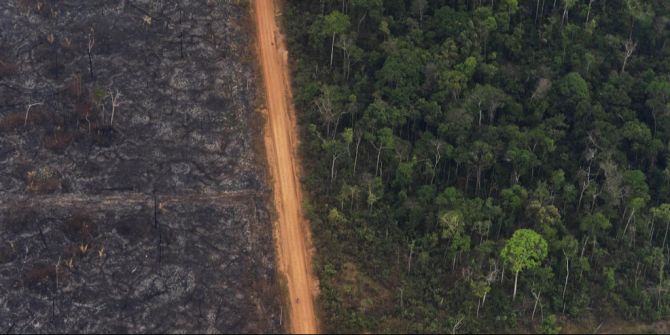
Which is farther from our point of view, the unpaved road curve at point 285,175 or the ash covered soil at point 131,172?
the unpaved road curve at point 285,175

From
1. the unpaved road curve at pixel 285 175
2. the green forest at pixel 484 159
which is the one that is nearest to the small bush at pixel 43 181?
the unpaved road curve at pixel 285 175

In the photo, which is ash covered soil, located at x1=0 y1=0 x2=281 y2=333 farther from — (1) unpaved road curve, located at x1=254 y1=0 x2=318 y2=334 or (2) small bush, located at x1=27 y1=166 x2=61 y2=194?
(1) unpaved road curve, located at x1=254 y1=0 x2=318 y2=334

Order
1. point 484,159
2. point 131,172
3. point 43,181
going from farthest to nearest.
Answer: point 131,172
point 43,181
point 484,159

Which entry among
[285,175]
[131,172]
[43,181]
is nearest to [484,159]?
[285,175]

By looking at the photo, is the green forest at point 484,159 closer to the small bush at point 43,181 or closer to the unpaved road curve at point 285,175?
the unpaved road curve at point 285,175

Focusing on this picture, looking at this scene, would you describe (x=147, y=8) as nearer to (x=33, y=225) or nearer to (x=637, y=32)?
(x=33, y=225)

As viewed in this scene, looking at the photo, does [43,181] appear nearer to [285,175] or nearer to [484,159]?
[285,175]

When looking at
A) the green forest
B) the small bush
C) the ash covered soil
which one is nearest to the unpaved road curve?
the green forest

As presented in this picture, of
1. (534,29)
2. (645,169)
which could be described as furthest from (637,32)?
(645,169)
